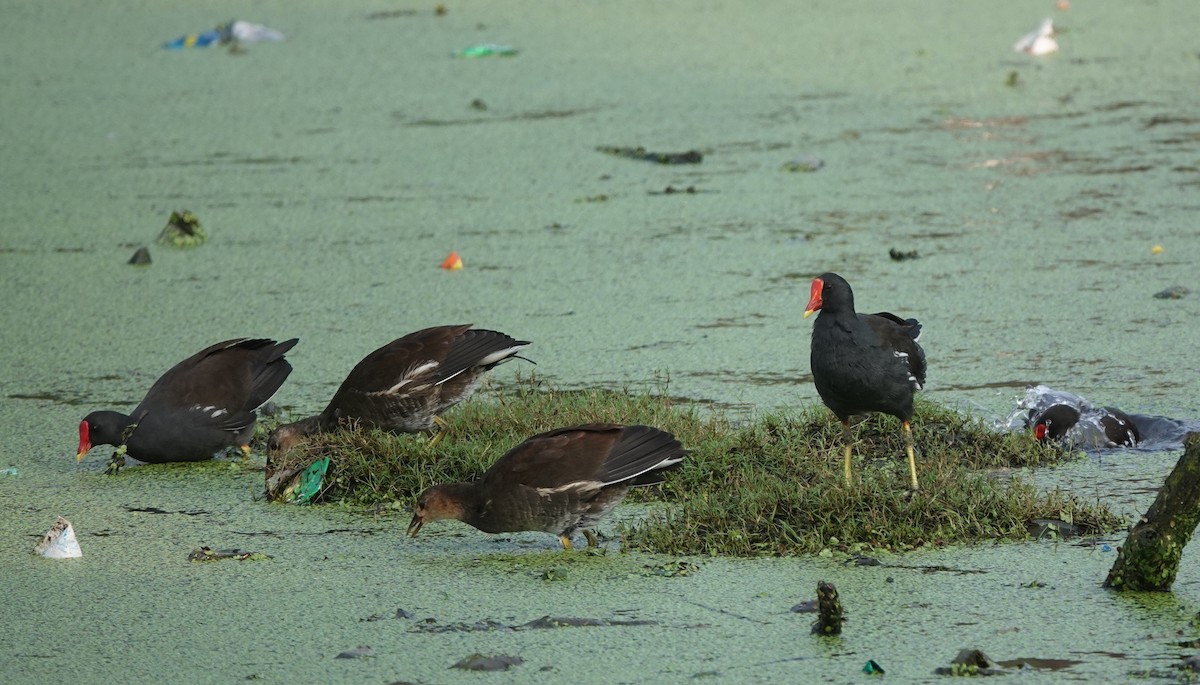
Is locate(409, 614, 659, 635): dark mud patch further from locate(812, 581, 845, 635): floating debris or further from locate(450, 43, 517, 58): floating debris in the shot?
locate(450, 43, 517, 58): floating debris

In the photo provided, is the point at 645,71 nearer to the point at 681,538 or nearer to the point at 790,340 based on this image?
the point at 790,340

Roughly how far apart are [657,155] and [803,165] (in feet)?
2.38

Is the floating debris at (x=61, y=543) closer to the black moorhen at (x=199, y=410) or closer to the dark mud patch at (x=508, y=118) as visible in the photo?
the black moorhen at (x=199, y=410)

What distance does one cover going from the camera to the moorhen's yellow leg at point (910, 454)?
3.64 meters

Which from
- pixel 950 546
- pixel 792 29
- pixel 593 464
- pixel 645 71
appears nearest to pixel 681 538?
pixel 593 464

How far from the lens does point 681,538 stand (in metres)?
3.47

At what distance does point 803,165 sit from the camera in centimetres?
716

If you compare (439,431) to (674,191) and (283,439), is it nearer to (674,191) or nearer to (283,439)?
(283,439)

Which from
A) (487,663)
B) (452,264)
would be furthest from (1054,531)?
(452,264)

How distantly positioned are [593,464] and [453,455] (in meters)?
0.71

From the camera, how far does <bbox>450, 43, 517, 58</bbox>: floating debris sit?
9.68 m

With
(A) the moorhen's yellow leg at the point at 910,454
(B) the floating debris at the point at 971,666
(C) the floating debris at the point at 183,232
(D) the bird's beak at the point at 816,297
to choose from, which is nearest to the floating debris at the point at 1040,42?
(C) the floating debris at the point at 183,232

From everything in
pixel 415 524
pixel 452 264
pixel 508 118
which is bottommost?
pixel 415 524

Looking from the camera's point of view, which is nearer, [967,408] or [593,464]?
[593,464]
